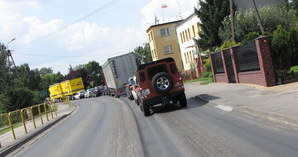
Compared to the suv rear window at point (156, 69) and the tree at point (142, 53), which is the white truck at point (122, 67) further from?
the tree at point (142, 53)

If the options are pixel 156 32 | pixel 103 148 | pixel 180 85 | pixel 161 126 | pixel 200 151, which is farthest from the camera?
pixel 156 32

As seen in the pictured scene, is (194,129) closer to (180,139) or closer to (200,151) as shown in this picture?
(180,139)

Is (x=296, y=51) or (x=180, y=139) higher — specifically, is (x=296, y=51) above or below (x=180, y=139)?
above

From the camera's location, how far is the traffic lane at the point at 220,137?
712cm

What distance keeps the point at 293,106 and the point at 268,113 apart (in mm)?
767

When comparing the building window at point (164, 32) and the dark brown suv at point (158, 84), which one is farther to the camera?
the building window at point (164, 32)

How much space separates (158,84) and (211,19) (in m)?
24.2

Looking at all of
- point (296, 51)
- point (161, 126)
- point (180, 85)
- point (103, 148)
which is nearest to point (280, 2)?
point (296, 51)

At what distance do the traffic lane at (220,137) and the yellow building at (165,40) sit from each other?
5137 cm

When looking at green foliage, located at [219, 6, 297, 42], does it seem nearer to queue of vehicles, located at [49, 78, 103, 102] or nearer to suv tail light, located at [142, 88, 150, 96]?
suv tail light, located at [142, 88, 150, 96]

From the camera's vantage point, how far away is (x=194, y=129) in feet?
34.5

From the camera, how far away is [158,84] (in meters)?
16.0

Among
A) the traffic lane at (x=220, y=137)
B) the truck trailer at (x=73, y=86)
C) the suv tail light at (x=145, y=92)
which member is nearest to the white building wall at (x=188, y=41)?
the truck trailer at (x=73, y=86)

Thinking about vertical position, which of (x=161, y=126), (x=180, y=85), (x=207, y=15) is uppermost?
(x=207, y=15)
